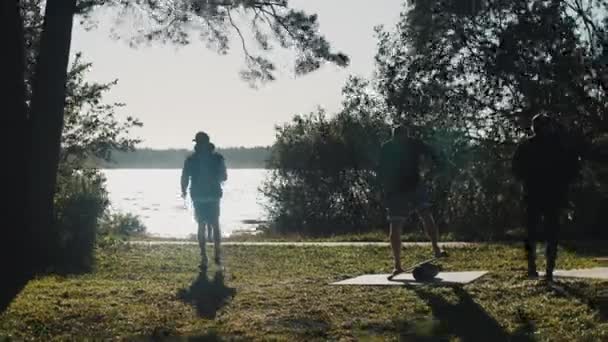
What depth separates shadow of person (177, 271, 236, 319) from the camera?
894 cm

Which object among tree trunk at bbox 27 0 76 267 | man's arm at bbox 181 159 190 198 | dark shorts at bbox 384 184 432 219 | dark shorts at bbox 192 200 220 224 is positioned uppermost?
tree trunk at bbox 27 0 76 267

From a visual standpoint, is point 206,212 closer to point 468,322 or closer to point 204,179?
point 204,179

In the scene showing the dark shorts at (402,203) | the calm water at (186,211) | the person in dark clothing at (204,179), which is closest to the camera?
the dark shorts at (402,203)

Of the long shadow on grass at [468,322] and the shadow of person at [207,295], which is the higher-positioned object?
the long shadow on grass at [468,322]

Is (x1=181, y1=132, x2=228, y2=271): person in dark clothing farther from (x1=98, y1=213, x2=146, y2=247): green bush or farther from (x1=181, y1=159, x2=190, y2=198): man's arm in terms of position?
(x1=98, y1=213, x2=146, y2=247): green bush

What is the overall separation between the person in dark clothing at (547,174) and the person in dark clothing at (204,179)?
14.0 feet

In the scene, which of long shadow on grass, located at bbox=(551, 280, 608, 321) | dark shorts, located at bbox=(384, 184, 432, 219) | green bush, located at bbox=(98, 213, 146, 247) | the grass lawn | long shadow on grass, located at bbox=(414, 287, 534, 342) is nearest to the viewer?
long shadow on grass, located at bbox=(414, 287, 534, 342)

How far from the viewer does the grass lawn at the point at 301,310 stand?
25.0 ft

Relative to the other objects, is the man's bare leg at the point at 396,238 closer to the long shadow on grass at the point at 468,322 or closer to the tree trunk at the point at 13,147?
the long shadow on grass at the point at 468,322

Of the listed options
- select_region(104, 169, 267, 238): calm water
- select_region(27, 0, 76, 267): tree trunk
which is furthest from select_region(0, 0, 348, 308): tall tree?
select_region(104, 169, 267, 238): calm water

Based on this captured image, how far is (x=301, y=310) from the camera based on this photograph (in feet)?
28.2

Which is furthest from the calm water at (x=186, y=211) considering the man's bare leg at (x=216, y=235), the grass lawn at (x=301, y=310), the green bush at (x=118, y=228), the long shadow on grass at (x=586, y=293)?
the long shadow on grass at (x=586, y=293)

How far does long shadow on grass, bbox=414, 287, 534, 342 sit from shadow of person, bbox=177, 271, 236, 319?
78.0 inches

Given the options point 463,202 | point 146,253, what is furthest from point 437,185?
point 146,253
